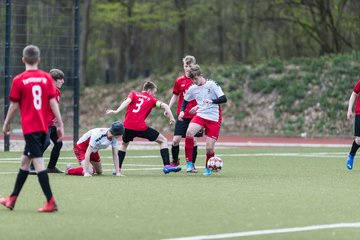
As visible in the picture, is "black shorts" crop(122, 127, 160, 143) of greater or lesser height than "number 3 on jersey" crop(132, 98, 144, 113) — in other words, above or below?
below

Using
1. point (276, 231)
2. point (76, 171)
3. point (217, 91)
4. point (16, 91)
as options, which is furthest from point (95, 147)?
point (276, 231)

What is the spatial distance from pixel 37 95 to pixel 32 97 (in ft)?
0.20

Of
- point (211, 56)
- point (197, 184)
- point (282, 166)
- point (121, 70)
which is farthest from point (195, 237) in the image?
point (211, 56)

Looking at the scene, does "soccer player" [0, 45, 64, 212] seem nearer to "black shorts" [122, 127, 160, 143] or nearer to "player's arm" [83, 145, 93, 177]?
"player's arm" [83, 145, 93, 177]

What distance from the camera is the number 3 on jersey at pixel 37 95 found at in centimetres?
1209

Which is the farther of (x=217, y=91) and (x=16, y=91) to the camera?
(x=217, y=91)

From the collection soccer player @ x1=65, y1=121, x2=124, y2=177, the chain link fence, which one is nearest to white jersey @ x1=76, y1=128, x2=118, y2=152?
soccer player @ x1=65, y1=121, x2=124, y2=177

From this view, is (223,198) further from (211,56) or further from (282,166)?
(211,56)

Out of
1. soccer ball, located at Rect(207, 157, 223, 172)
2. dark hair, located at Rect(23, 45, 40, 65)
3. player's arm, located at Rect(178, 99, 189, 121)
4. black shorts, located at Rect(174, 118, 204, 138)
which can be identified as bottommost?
soccer ball, located at Rect(207, 157, 223, 172)

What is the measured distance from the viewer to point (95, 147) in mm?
17516

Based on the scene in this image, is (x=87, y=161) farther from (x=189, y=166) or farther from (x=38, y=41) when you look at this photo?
(x=38, y=41)

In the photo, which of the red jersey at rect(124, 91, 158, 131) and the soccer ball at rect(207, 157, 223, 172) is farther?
the red jersey at rect(124, 91, 158, 131)

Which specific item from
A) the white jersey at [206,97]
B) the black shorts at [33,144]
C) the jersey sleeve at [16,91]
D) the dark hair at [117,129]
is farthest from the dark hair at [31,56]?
the white jersey at [206,97]

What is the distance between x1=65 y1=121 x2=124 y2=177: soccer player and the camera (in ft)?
57.0
